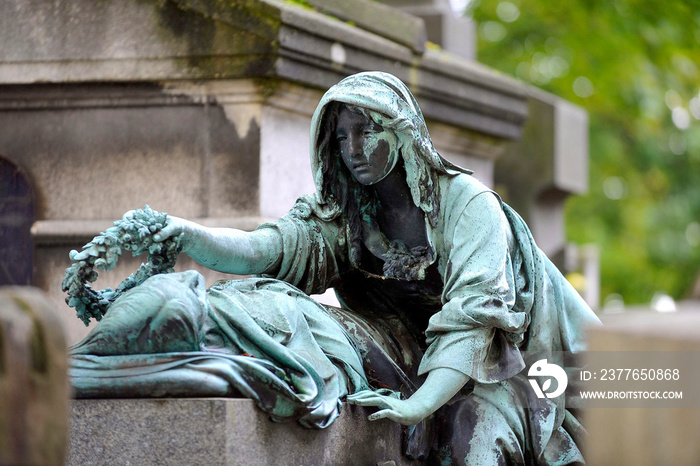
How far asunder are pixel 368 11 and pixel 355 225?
7.61ft

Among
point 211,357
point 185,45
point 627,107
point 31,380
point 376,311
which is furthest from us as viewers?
point 627,107

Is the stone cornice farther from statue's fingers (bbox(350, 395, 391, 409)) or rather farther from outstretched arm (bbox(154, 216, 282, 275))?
statue's fingers (bbox(350, 395, 391, 409))

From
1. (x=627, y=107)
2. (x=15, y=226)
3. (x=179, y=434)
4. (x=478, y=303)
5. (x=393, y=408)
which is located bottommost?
(x=179, y=434)

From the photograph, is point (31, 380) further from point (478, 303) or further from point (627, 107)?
point (627, 107)

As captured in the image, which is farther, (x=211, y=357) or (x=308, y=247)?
(x=308, y=247)

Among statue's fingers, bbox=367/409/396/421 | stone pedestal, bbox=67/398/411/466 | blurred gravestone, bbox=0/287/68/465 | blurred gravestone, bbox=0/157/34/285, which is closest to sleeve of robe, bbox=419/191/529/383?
statue's fingers, bbox=367/409/396/421

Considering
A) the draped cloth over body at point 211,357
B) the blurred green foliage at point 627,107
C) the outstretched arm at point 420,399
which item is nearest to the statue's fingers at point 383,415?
the outstretched arm at point 420,399

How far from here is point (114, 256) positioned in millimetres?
4230

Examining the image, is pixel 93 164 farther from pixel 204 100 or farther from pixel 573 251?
pixel 573 251

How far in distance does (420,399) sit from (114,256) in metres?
1.16

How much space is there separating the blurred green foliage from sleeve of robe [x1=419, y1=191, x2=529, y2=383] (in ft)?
24.0

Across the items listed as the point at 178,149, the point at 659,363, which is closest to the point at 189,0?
the point at 178,149

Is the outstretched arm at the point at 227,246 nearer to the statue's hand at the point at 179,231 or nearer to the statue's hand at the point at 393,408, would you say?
the statue's hand at the point at 179,231

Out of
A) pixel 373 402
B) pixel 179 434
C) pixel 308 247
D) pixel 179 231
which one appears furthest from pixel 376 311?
pixel 179 434
